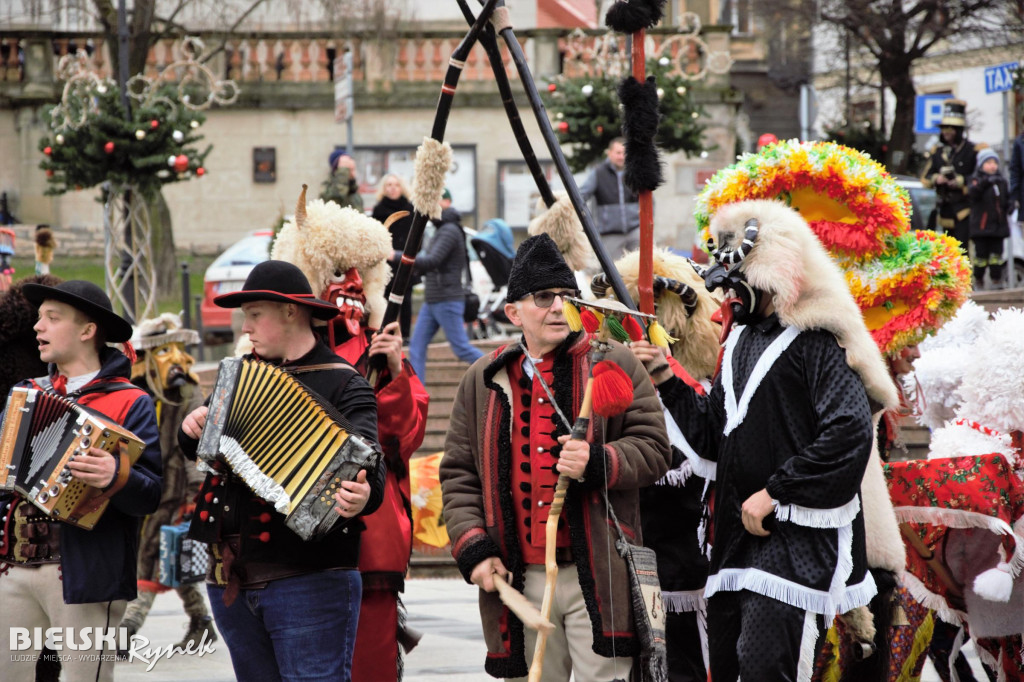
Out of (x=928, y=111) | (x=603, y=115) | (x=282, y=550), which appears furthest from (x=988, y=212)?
(x=282, y=550)

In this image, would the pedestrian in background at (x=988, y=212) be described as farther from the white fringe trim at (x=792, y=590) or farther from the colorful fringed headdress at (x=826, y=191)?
the white fringe trim at (x=792, y=590)

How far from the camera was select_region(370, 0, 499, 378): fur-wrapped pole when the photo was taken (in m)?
5.20

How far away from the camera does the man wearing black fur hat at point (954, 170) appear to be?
14.3 meters

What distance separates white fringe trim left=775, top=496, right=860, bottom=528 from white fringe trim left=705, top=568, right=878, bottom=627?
0.66ft

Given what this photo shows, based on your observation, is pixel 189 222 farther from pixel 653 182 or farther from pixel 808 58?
pixel 653 182

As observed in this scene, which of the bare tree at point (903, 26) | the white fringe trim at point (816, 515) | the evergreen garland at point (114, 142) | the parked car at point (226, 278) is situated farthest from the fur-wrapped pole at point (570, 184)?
the bare tree at point (903, 26)

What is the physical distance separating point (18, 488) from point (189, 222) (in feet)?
69.0

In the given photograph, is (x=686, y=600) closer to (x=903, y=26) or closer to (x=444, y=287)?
(x=444, y=287)

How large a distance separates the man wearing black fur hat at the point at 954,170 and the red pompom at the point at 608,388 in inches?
427

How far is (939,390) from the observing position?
584 cm

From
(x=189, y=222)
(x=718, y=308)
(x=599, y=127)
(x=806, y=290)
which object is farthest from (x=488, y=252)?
(x=189, y=222)

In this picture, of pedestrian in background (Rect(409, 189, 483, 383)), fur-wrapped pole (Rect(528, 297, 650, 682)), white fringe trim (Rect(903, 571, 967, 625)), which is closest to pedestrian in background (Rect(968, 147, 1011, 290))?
pedestrian in background (Rect(409, 189, 483, 383))

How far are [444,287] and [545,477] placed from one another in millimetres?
6150

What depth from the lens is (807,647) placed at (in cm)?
446
